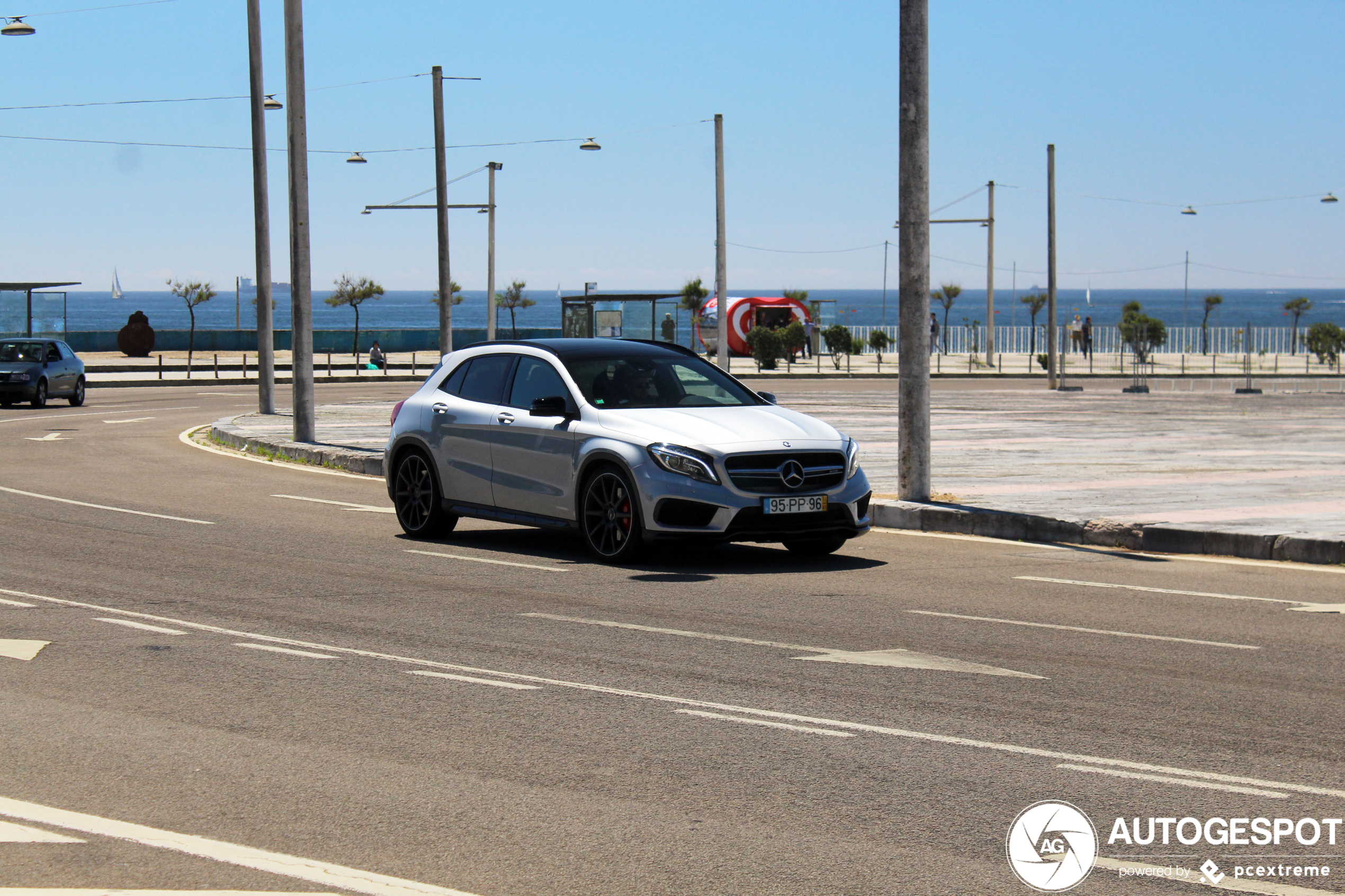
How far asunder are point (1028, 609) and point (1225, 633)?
1.25m

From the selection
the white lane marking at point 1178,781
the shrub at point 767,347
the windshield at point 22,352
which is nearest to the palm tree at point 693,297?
the shrub at point 767,347

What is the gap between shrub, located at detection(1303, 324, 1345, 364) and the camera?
6328 centimetres

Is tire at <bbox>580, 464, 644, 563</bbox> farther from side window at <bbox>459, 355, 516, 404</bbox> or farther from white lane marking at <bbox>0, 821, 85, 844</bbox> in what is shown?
white lane marking at <bbox>0, 821, 85, 844</bbox>

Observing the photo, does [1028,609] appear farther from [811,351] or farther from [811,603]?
[811,351]

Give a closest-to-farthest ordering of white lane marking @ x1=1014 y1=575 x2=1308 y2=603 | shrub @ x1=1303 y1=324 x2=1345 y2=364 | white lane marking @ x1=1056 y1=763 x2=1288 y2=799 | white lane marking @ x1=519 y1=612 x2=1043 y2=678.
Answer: white lane marking @ x1=1056 y1=763 x2=1288 y2=799 → white lane marking @ x1=519 y1=612 x2=1043 y2=678 → white lane marking @ x1=1014 y1=575 x2=1308 y2=603 → shrub @ x1=1303 y1=324 x2=1345 y2=364

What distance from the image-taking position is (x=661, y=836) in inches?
→ 201

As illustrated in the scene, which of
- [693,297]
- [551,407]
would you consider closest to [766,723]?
[551,407]

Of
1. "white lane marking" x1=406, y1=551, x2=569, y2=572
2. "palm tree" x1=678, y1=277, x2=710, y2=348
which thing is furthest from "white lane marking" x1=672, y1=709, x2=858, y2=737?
"palm tree" x1=678, y1=277, x2=710, y2=348

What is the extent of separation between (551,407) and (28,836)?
723 centimetres

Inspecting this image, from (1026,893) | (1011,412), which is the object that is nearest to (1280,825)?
(1026,893)

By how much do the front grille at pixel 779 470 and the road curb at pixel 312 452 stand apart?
9.38 metres

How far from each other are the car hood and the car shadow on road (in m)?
→ 0.93

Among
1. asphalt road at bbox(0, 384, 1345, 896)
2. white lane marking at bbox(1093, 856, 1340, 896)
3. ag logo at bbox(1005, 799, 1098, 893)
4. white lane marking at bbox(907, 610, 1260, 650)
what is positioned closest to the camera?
white lane marking at bbox(1093, 856, 1340, 896)

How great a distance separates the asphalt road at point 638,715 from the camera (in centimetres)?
494
